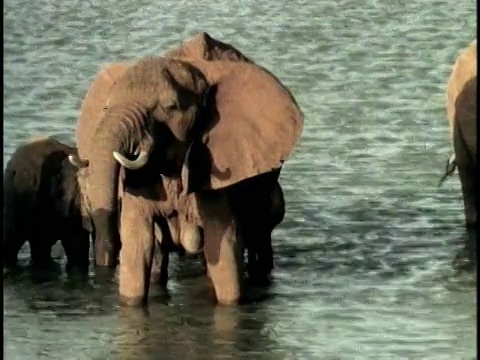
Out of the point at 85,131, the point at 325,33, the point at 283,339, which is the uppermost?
the point at 85,131

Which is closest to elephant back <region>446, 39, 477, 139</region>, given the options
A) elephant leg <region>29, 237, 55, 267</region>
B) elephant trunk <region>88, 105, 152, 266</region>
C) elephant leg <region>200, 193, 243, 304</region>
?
elephant leg <region>29, 237, 55, 267</region>

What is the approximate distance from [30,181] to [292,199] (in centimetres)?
283

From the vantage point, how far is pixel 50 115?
758 inches

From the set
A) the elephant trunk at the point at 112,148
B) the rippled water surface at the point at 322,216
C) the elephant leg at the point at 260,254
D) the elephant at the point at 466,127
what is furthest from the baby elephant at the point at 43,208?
the elephant at the point at 466,127

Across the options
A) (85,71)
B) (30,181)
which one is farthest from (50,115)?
(30,181)

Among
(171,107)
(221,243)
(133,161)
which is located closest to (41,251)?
(221,243)

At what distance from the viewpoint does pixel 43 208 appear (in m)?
13.2

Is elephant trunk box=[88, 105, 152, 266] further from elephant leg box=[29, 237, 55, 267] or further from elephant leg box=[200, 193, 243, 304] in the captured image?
elephant leg box=[29, 237, 55, 267]

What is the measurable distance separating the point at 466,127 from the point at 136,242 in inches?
139

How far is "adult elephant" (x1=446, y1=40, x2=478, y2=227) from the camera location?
14.3 m

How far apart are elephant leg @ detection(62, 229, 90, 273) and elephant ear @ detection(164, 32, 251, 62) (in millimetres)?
1586

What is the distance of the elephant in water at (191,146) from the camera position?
11016 millimetres

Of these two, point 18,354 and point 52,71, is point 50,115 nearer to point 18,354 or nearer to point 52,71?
point 52,71

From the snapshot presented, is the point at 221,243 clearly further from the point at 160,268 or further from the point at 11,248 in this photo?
the point at 11,248
